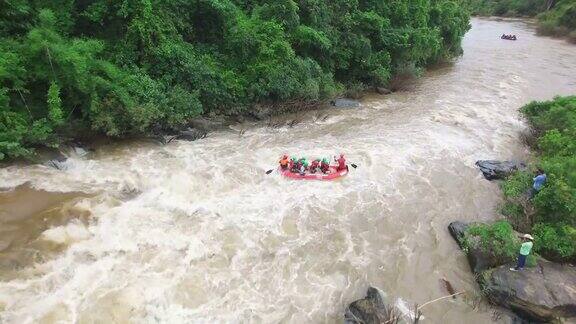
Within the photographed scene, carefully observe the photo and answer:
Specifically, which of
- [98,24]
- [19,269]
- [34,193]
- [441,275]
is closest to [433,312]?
[441,275]

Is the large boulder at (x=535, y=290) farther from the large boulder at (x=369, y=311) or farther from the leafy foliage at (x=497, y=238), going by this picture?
the large boulder at (x=369, y=311)

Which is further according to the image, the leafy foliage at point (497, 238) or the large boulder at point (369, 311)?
the leafy foliage at point (497, 238)

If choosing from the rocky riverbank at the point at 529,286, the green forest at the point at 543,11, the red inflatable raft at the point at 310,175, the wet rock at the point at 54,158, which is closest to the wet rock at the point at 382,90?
the red inflatable raft at the point at 310,175

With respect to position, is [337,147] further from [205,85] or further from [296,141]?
[205,85]

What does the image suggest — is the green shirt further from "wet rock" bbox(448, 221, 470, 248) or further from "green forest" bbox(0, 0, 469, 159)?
"green forest" bbox(0, 0, 469, 159)

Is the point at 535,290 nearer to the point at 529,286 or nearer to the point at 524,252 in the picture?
the point at 529,286
